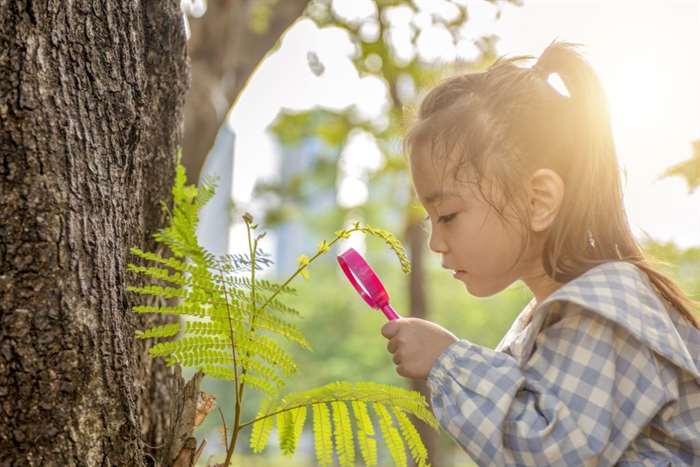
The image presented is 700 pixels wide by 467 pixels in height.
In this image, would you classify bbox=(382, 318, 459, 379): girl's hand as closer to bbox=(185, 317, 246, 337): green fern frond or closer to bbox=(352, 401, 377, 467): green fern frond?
bbox=(352, 401, 377, 467): green fern frond

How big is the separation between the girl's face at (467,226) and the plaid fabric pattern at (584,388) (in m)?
0.20

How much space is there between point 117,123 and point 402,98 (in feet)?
13.7

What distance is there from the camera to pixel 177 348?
1.34 meters

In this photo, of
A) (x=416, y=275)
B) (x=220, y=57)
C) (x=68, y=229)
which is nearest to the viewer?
(x=68, y=229)

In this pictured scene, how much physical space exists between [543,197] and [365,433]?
58 cm

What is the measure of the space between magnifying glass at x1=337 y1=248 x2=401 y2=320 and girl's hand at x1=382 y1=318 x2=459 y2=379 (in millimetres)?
74

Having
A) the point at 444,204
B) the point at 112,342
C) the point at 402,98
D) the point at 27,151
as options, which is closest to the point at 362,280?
the point at 444,204

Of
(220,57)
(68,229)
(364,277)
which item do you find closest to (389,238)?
(364,277)

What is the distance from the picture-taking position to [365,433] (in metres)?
1.45

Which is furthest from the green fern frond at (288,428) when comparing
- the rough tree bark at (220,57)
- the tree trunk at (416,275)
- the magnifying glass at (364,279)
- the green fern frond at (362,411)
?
the tree trunk at (416,275)

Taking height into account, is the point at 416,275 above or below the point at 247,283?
below

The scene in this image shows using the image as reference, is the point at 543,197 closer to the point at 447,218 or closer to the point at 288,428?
the point at 447,218

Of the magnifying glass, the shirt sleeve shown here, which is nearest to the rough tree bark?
the magnifying glass

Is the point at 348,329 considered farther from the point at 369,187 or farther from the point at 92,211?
the point at 92,211
